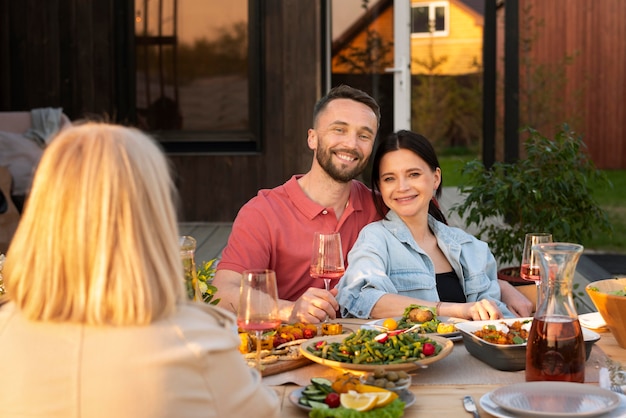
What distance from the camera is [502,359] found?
222 centimetres

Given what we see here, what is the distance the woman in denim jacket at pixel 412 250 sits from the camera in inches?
119

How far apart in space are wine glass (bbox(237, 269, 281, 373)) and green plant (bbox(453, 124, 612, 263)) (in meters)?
3.02

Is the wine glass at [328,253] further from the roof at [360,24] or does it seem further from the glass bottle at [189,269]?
the roof at [360,24]

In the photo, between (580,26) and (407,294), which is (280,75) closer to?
(407,294)

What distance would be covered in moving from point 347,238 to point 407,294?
1.67ft

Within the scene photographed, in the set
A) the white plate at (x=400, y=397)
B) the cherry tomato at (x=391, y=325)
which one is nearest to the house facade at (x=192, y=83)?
the cherry tomato at (x=391, y=325)

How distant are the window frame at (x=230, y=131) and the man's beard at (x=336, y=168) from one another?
4.52 m

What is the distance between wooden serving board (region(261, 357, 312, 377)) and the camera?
7.26ft

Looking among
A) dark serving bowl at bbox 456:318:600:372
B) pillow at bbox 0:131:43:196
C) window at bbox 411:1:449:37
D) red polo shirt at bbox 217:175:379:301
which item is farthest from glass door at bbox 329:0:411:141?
dark serving bowl at bbox 456:318:600:372

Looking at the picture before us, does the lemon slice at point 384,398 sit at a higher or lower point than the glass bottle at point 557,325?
lower

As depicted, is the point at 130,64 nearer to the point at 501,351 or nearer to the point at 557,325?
the point at 501,351

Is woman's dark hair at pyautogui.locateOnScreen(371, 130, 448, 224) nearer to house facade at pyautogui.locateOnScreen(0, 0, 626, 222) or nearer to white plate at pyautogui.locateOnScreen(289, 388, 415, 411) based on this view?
white plate at pyautogui.locateOnScreen(289, 388, 415, 411)

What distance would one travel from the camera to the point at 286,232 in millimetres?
3494

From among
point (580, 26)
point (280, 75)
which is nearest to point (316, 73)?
point (280, 75)
